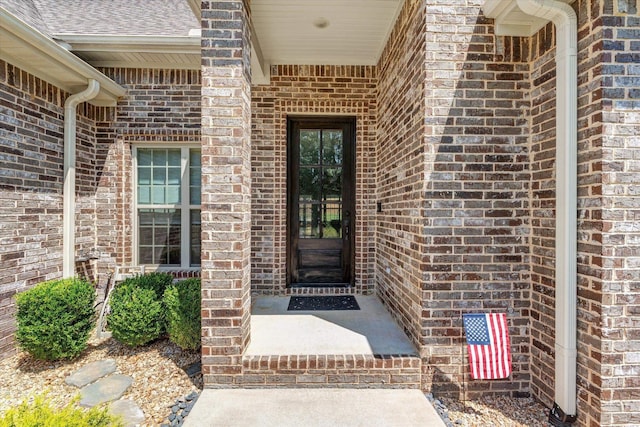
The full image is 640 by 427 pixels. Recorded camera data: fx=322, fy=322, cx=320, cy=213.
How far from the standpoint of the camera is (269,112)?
436 cm

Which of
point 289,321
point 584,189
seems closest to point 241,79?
point 289,321

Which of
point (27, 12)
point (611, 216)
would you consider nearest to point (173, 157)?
→ point (27, 12)

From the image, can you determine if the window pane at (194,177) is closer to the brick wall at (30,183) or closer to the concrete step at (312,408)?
the brick wall at (30,183)

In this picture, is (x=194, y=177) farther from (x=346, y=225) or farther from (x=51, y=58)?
(x=346, y=225)

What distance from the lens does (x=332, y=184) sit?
4551 mm

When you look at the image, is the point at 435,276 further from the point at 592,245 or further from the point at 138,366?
the point at 138,366

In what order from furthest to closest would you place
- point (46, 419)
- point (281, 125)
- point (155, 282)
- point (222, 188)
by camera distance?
point (281, 125), point (155, 282), point (222, 188), point (46, 419)

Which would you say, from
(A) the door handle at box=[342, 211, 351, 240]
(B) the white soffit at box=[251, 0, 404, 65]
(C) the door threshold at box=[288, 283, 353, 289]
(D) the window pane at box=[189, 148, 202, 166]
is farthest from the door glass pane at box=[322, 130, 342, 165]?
(D) the window pane at box=[189, 148, 202, 166]

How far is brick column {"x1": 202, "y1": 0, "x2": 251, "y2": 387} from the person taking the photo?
253 centimetres

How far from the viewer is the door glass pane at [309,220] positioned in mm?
4539

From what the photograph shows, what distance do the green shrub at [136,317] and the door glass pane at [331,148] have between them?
2741mm

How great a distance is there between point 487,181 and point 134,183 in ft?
14.8

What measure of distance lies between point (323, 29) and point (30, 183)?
3.70 m

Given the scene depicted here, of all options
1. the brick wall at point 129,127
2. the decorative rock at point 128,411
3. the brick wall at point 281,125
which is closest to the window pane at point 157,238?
the brick wall at point 129,127
